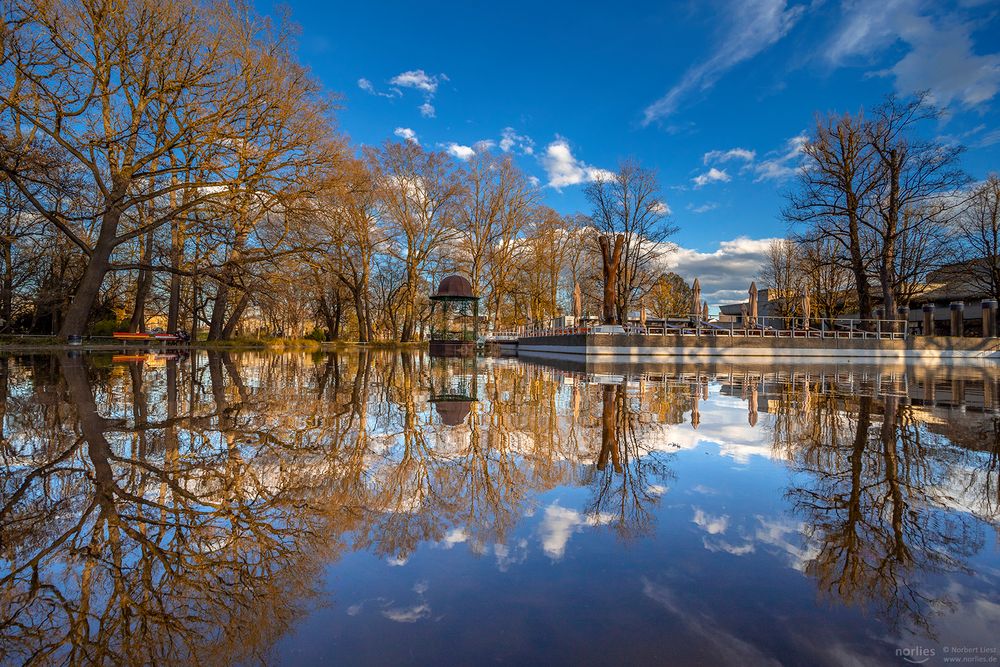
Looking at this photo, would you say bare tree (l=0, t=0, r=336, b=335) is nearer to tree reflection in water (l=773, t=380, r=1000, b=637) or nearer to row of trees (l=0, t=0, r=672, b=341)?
row of trees (l=0, t=0, r=672, b=341)

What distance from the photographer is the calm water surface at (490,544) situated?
1.59 metres

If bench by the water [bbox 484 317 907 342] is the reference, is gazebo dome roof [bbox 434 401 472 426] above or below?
below

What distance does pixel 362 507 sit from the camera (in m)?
2.83

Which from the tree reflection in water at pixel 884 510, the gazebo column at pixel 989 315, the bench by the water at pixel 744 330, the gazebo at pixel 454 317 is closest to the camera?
the tree reflection in water at pixel 884 510

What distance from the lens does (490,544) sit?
2408 mm

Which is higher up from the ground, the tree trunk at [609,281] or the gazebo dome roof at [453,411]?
the tree trunk at [609,281]

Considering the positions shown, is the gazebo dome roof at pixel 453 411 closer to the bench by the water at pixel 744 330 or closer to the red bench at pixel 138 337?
the bench by the water at pixel 744 330

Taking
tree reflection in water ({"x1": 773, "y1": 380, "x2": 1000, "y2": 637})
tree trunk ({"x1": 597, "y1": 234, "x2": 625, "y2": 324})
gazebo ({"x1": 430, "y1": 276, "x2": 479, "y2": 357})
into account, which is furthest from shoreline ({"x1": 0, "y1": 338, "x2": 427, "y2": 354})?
tree reflection in water ({"x1": 773, "y1": 380, "x2": 1000, "y2": 637})

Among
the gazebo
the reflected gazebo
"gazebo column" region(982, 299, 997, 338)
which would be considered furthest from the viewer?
the gazebo

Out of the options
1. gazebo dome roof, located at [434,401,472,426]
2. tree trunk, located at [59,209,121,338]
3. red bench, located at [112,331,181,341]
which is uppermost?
tree trunk, located at [59,209,121,338]

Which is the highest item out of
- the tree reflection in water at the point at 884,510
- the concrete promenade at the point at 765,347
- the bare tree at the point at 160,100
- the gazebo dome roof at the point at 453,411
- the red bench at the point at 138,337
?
the bare tree at the point at 160,100

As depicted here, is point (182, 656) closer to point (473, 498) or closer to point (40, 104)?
point (473, 498)

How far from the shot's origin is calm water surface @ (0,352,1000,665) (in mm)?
1595

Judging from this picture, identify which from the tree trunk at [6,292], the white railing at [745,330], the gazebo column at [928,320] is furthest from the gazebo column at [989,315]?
the tree trunk at [6,292]
